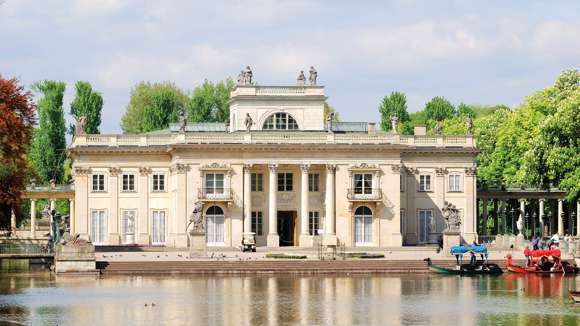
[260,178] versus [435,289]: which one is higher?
[260,178]

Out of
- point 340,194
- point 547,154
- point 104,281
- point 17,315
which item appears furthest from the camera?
point 340,194

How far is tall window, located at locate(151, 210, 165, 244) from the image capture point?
97188mm

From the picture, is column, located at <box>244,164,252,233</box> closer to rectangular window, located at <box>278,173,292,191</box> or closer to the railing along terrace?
the railing along terrace

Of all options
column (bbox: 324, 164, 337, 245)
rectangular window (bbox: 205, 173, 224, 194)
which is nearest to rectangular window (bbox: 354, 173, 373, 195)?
column (bbox: 324, 164, 337, 245)

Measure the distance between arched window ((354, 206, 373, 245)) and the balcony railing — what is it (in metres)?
8.71

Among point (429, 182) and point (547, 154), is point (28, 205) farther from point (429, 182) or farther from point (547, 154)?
point (547, 154)

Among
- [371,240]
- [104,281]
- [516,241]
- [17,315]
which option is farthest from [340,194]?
[17,315]

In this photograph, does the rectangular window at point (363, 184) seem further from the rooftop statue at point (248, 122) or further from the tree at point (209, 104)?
the tree at point (209, 104)

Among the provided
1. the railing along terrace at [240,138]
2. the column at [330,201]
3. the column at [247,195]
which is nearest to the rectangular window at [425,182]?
the railing along terrace at [240,138]

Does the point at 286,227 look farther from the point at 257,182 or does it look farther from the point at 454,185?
the point at 454,185

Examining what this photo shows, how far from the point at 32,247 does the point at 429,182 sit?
30161 millimetres

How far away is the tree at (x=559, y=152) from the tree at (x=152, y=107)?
49623 millimetres

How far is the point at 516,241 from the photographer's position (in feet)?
297

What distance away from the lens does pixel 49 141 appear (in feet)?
396
